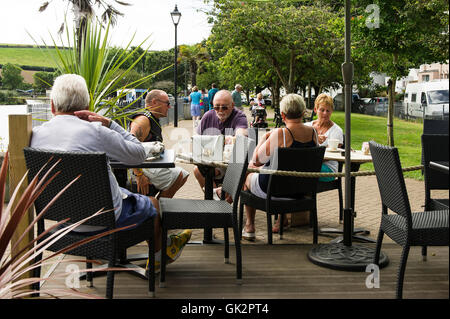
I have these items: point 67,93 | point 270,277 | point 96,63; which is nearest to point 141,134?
point 96,63

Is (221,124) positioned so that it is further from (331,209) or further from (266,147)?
(331,209)

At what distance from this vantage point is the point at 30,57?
4953mm

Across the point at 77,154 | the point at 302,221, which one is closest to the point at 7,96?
the point at 302,221

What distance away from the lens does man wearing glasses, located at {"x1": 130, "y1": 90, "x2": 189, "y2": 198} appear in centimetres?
445

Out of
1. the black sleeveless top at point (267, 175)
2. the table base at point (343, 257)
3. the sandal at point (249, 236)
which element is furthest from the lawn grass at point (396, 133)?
the sandal at point (249, 236)

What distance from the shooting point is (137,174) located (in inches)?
178

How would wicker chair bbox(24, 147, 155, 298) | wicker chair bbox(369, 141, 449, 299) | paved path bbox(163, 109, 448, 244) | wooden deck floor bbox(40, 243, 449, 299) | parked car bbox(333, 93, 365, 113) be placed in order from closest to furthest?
wicker chair bbox(24, 147, 155, 298) < wicker chair bbox(369, 141, 449, 299) < wooden deck floor bbox(40, 243, 449, 299) < paved path bbox(163, 109, 448, 244) < parked car bbox(333, 93, 365, 113)

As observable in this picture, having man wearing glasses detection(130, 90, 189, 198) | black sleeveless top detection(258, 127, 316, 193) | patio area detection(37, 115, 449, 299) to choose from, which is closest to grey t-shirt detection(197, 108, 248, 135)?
man wearing glasses detection(130, 90, 189, 198)

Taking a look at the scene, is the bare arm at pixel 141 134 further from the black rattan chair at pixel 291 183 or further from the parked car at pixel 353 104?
the parked car at pixel 353 104

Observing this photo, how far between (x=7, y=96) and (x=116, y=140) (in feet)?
17.3

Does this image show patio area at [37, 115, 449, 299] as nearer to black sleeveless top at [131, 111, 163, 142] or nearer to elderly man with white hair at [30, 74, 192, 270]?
elderly man with white hair at [30, 74, 192, 270]

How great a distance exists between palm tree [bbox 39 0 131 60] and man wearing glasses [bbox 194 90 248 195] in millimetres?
1289
